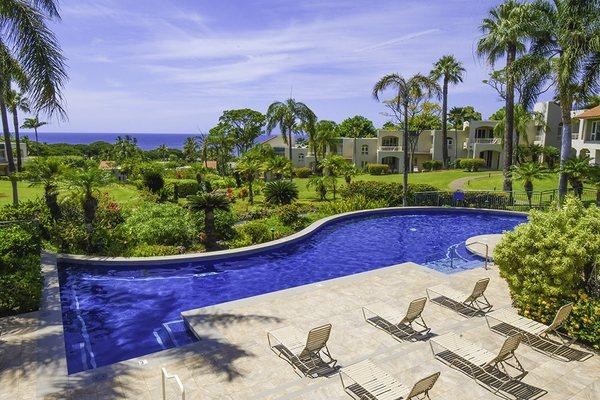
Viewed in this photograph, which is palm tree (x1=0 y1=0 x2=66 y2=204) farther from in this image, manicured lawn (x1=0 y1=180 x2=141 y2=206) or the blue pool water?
manicured lawn (x1=0 y1=180 x2=141 y2=206)

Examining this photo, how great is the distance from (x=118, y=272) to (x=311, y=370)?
34.2ft

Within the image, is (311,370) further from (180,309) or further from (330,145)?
(330,145)

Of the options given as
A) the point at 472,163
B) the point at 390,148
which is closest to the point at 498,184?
the point at 472,163

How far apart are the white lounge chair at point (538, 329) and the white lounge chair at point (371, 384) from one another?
3.69 meters

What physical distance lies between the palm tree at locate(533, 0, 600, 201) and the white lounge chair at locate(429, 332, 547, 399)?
19.2 metres

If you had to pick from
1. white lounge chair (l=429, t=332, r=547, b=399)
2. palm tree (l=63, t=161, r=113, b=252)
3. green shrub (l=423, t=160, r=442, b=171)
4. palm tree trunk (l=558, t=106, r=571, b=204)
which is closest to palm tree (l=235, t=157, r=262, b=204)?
palm tree (l=63, t=161, r=113, b=252)

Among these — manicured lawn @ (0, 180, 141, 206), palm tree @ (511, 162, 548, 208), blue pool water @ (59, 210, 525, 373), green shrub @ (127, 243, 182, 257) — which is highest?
palm tree @ (511, 162, 548, 208)

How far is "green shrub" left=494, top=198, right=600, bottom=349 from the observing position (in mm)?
10258

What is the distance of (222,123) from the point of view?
57.3 metres

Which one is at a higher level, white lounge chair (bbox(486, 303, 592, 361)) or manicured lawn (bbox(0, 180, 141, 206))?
manicured lawn (bbox(0, 180, 141, 206))

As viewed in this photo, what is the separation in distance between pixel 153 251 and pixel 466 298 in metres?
12.0

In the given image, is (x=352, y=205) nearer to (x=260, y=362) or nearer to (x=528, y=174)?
(x=528, y=174)

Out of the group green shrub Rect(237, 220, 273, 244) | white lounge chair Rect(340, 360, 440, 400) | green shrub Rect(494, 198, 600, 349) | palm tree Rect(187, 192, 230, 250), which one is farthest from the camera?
green shrub Rect(237, 220, 273, 244)

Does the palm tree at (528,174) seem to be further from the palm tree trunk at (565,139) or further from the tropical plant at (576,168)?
the tropical plant at (576,168)
